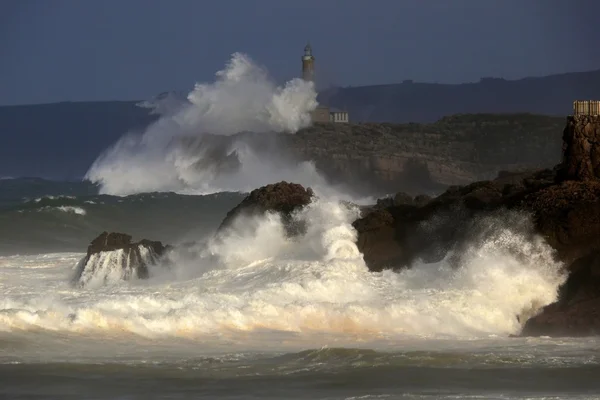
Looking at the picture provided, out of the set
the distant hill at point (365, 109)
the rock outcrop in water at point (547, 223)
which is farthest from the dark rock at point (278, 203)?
the distant hill at point (365, 109)

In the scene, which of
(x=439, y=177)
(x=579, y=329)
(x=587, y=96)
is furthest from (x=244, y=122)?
(x=587, y=96)

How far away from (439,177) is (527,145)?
1217 centimetres

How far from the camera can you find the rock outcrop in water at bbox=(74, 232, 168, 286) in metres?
25.4

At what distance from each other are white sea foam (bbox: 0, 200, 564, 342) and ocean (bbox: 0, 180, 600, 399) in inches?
1.1

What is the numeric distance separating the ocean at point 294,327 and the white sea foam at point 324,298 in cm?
3

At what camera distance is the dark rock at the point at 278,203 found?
25.2 meters

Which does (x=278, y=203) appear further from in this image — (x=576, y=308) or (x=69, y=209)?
(x=69, y=209)

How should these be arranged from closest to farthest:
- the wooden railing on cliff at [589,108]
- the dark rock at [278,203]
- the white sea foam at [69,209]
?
1. the wooden railing on cliff at [589,108]
2. the dark rock at [278,203]
3. the white sea foam at [69,209]

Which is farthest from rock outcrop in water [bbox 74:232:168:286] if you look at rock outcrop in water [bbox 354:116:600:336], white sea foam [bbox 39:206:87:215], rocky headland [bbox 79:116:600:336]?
white sea foam [bbox 39:206:87:215]

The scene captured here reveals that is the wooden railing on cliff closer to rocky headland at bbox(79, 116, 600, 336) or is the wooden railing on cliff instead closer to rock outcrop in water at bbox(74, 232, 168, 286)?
rocky headland at bbox(79, 116, 600, 336)

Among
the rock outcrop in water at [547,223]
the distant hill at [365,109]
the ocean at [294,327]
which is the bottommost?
the ocean at [294,327]

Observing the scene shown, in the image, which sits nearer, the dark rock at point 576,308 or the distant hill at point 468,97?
the dark rock at point 576,308

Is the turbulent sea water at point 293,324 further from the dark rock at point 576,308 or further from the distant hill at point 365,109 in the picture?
the distant hill at point 365,109

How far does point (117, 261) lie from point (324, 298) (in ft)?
17.3
